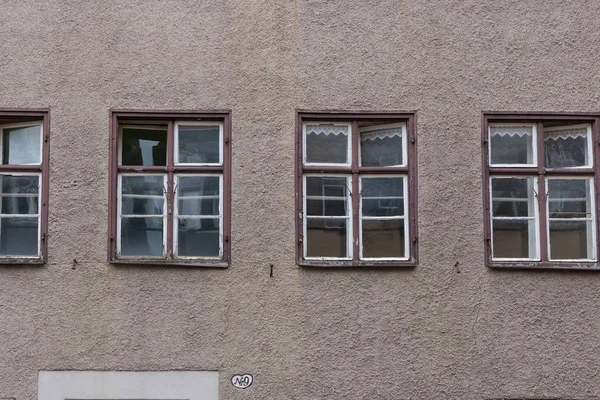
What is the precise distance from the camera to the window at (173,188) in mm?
8641

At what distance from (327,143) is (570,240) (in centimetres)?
259

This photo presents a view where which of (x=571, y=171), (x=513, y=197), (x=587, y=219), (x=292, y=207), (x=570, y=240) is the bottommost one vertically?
(x=570, y=240)

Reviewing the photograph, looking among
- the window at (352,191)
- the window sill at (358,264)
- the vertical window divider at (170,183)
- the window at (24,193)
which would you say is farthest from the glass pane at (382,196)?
the window at (24,193)

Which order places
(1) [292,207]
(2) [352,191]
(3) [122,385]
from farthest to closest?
(2) [352,191] → (1) [292,207] → (3) [122,385]

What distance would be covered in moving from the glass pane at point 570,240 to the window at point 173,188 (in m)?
3.23

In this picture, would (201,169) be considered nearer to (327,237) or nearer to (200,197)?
(200,197)

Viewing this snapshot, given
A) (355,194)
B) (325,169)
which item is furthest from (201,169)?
(355,194)

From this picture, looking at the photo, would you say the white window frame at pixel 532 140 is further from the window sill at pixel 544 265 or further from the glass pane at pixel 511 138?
the window sill at pixel 544 265

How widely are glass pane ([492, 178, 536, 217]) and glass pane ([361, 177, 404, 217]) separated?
945 millimetres

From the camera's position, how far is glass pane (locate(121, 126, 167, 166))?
8781 millimetres

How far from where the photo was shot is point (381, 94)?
344 inches

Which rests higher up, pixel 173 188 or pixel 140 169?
pixel 140 169

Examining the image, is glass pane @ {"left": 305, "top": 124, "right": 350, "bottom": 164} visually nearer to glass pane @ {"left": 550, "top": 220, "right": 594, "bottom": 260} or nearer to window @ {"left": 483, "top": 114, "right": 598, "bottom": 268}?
window @ {"left": 483, "top": 114, "right": 598, "bottom": 268}

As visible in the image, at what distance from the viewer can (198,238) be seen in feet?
28.4
